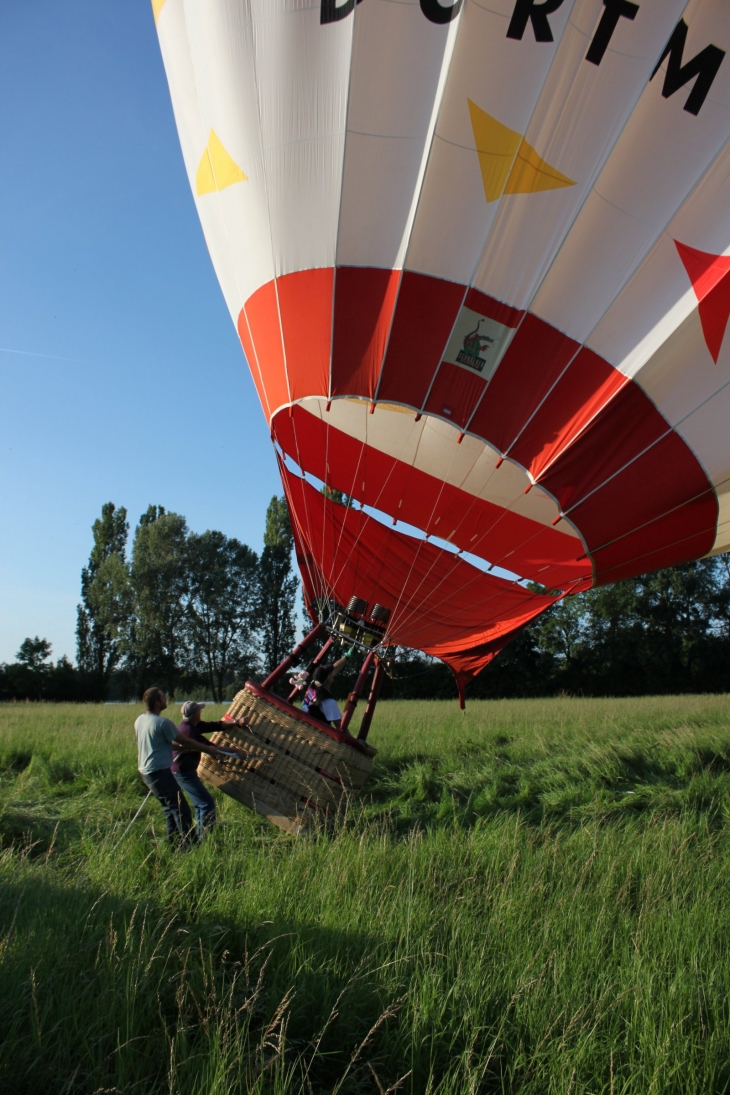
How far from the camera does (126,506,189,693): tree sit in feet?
121

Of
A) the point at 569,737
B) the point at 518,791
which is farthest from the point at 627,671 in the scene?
the point at 518,791

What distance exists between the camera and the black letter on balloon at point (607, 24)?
4254mm

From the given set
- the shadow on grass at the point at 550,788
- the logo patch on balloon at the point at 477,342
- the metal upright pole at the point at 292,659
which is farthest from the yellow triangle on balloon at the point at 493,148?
the shadow on grass at the point at 550,788

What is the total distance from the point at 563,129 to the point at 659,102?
1.92 feet

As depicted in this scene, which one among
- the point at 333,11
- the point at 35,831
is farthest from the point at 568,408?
the point at 35,831

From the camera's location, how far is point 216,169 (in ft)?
17.8

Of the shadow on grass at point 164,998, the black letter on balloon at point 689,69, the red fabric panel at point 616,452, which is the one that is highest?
the black letter on balloon at point 689,69

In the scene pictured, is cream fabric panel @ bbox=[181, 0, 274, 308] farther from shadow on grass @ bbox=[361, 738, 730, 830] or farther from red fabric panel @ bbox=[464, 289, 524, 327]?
shadow on grass @ bbox=[361, 738, 730, 830]

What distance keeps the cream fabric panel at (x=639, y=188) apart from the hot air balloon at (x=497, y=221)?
0.5 inches

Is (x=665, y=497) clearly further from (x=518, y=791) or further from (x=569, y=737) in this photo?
(x=569, y=737)

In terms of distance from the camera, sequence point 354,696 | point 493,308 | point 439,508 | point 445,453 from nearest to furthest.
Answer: point 493,308 → point 354,696 → point 445,453 → point 439,508

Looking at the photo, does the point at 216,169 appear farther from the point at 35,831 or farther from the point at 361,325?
the point at 35,831

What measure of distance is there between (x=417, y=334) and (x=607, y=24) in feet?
6.80

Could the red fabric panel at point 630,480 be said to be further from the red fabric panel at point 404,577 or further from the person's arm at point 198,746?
the person's arm at point 198,746
